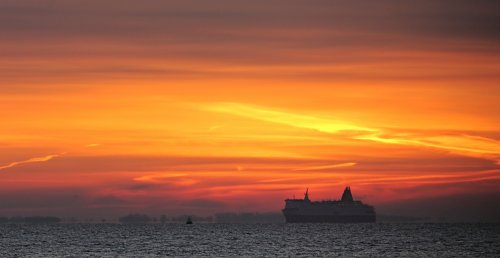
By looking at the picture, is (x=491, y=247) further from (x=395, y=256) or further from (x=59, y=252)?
(x=59, y=252)

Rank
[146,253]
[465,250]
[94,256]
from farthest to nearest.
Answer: [465,250], [146,253], [94,256]

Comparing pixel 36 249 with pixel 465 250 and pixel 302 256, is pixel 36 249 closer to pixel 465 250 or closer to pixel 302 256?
pixel 302 256

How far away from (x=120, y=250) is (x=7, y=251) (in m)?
15.9

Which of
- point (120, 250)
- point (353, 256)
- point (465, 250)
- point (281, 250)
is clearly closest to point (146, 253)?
point (120, 250)

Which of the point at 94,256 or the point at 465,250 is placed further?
the point at 465,250

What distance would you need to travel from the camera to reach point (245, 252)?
142m

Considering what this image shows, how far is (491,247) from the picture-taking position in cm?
15912

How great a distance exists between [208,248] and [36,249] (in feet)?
84.6

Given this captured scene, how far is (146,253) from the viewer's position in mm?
140750

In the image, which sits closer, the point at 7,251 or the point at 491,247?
the point at 7,251

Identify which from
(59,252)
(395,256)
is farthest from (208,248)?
(395,256)

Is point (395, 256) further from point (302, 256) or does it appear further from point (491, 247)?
point (491, 247)

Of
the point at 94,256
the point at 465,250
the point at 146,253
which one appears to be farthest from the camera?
the point at 465,250

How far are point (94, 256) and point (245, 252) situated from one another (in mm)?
21716
